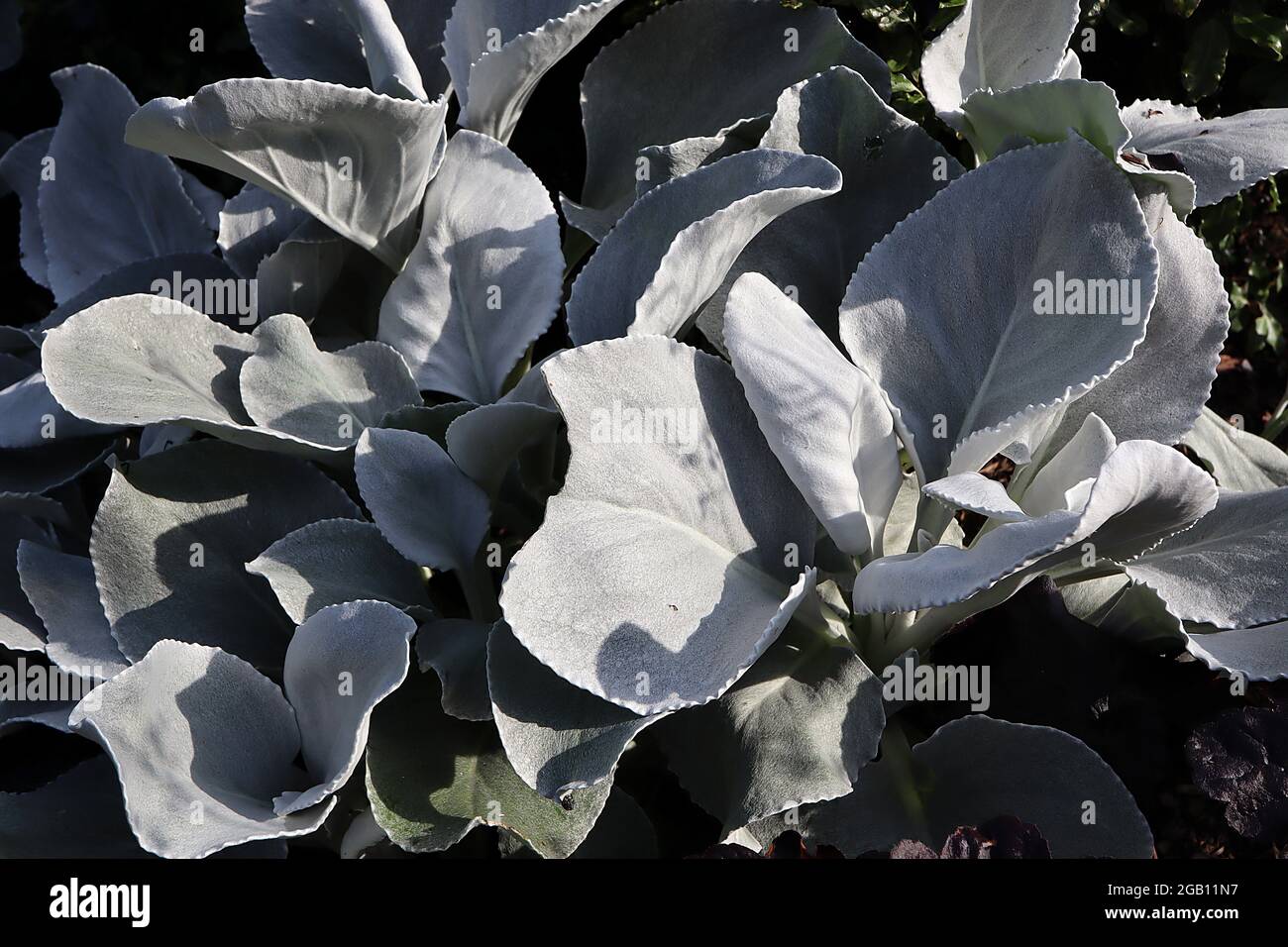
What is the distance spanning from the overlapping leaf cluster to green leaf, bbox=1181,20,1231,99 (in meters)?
0.24

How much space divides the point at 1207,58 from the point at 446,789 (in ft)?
4.02

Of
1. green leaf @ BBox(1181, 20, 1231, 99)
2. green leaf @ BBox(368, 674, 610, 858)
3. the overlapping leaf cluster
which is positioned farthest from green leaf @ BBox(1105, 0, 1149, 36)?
green leaf @ BBox(368, 674, 610, 858)

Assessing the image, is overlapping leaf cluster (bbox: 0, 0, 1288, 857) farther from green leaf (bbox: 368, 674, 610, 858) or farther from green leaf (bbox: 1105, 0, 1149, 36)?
green leaf (bbox: 1105, 0, 1149, 36)

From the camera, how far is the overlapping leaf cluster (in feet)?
3.19

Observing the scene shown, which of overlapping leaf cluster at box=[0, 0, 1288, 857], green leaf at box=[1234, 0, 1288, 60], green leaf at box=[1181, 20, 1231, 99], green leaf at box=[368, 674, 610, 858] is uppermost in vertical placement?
green leaf at box=[1234, 0, 1288, 60]

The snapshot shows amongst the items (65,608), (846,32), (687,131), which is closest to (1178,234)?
(846,32)

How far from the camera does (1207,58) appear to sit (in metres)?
1.50

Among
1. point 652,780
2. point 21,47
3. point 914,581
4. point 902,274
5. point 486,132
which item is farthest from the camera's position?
point 21,47

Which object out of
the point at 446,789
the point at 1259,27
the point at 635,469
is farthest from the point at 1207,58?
the point at 446,789

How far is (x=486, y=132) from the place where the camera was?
135cm

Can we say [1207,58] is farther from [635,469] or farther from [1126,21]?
[635,469]

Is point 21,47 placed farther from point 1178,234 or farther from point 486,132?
point 1178,234

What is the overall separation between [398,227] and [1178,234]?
0.76 metres

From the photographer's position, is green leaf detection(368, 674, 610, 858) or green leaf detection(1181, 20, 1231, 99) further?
green leaf detection(1181, 20, 1231, 99)
